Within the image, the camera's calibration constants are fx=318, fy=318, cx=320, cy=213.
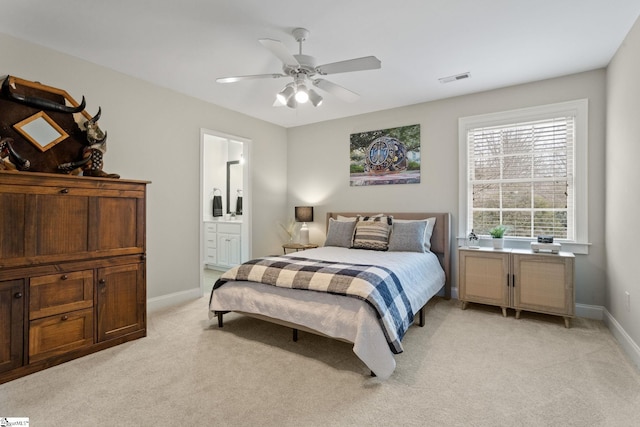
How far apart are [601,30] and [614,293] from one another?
7.66ft

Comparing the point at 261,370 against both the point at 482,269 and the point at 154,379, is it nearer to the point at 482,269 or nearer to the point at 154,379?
the point at 154,379

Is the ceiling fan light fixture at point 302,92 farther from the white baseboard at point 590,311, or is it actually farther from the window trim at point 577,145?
the white baseboard at point 590,311

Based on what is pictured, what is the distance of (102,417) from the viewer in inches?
70.1

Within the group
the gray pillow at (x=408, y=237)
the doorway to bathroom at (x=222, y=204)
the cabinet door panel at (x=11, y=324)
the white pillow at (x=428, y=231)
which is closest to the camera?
the cabinet door panel at (x=11, y=324)

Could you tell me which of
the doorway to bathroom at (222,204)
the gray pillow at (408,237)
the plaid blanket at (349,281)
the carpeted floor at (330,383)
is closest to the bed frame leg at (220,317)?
→ the carpeted floor at (330,383)

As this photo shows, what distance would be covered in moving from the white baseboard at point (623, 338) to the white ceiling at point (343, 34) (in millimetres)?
2503

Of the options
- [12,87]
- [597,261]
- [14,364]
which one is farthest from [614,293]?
[12,87]

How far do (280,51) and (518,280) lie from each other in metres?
3.23

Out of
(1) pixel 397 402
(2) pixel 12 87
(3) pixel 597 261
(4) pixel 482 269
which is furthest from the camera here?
(4) pixel 482 269

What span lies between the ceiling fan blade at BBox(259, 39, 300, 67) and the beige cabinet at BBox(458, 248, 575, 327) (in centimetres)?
274

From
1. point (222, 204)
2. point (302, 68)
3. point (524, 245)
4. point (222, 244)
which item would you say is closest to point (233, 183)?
point (222, 204)

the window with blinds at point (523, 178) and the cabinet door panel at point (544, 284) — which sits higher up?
the window with blinds at point (523, 178)

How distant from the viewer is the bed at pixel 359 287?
→ 2.21m

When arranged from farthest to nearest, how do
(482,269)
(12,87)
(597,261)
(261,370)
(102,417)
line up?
(482,269) → (597,261) → (12,87) → (261,370) → (102,417)
